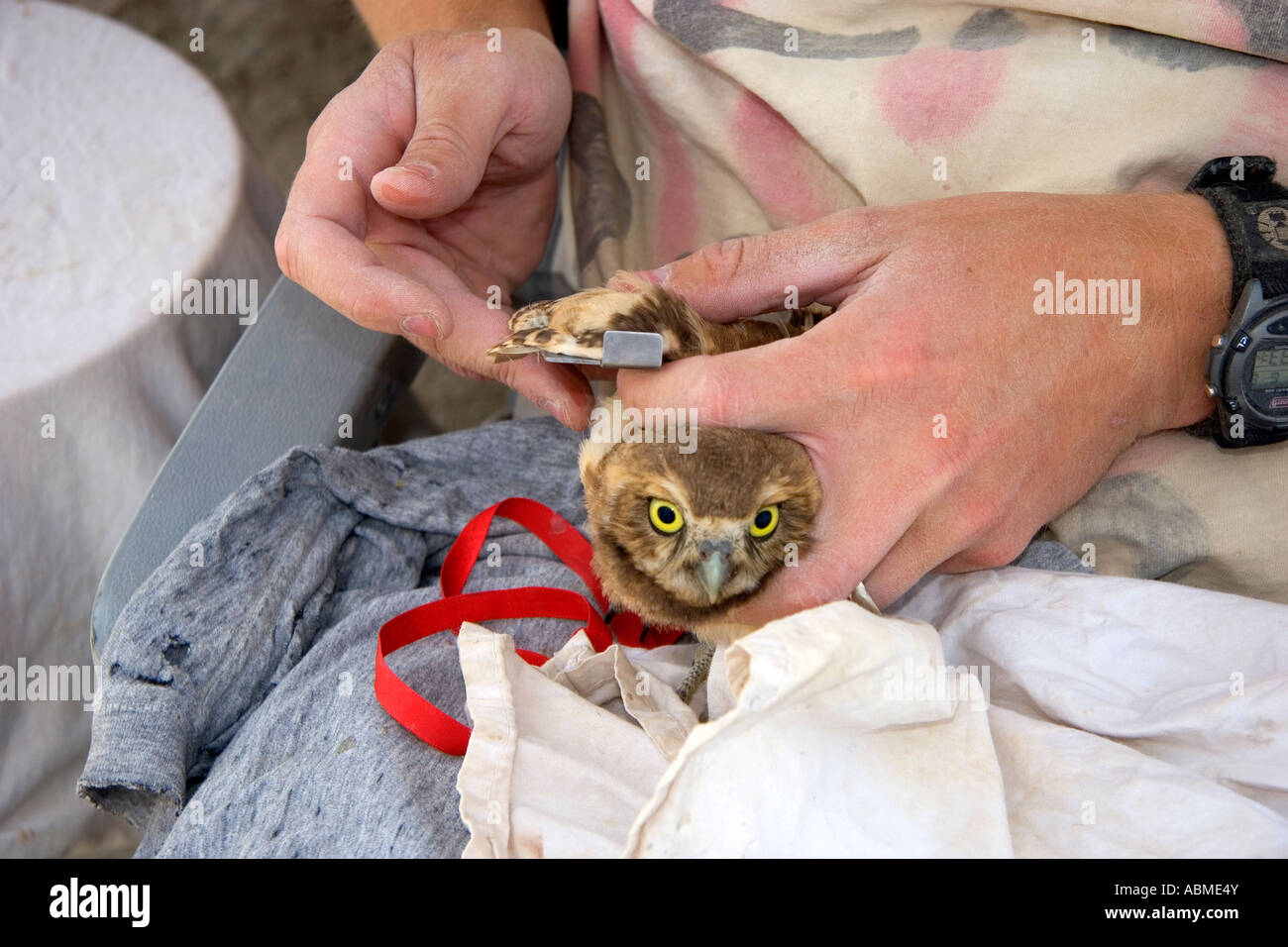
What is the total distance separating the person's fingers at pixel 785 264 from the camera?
1492 mm

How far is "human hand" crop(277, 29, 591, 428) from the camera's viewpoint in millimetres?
1645

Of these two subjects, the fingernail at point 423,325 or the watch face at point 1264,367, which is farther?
the fingernail at point 423,325

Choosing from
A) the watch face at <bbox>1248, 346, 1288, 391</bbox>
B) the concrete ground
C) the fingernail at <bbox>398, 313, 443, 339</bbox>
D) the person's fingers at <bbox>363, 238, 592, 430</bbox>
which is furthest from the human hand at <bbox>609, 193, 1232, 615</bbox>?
the concrete ground

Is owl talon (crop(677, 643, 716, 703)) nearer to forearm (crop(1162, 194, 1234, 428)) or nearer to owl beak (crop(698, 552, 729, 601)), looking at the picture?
owl beak (crop(698, 552, 729, 601))

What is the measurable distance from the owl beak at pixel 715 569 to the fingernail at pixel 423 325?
1.89 ft

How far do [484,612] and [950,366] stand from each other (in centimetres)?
82

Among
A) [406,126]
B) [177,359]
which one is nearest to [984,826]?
[406,126]

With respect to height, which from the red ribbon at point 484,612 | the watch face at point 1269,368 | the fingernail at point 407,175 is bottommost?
the red ribbon at point 484,612

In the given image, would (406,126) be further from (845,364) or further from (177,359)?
(845,364)

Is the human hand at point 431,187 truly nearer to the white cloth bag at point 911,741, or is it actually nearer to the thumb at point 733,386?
the thumb at point 733,386

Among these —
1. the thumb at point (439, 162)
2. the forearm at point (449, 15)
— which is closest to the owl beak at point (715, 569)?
the thumb at point (439, 162)

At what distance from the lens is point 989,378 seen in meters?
1.46

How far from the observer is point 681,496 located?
1443 millimetres

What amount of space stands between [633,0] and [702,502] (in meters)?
1.08
